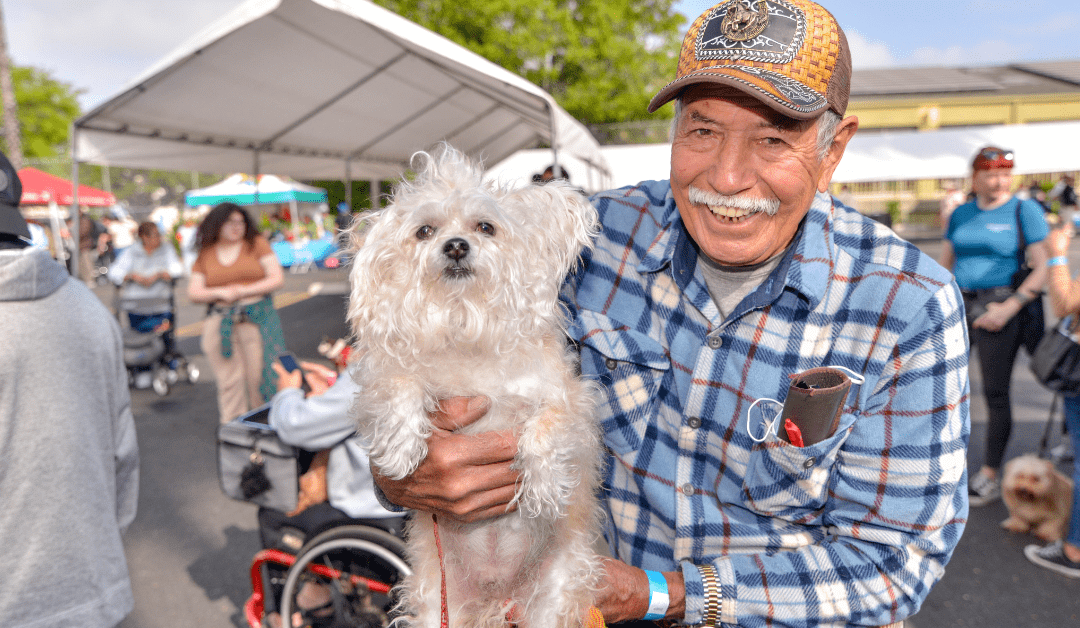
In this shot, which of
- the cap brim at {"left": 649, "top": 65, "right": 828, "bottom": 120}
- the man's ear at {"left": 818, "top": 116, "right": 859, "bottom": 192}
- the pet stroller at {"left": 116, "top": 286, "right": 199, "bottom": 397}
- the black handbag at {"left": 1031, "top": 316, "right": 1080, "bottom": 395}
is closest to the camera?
the cap brim at {"left": 649, "top": 65, "right": 828, "bottom": 120}

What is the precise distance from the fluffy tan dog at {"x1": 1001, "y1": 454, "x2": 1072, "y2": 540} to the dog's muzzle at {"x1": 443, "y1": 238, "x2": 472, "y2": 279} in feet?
15.9

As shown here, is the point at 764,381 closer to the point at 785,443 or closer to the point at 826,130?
the point at 785,443

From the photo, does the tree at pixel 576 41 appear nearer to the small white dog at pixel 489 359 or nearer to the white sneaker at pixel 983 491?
the white sneaker at pixel 983 491

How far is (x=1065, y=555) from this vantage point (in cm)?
441

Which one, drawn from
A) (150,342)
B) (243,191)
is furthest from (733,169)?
(243,191)

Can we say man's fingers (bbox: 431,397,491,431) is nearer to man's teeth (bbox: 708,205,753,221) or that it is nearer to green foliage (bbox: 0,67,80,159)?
man's teeth (bbox: 708,205,753,221)

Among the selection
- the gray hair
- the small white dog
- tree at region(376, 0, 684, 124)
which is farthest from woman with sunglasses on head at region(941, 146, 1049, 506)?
tree at region(376, 0, 684, 124)

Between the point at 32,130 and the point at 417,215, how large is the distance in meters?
63.3

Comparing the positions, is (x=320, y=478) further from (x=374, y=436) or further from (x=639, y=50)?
(x=639, y=50)

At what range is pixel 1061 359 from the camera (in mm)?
4195

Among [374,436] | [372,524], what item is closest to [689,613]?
[374,436]

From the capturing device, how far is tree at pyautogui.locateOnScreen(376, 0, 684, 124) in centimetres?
2447

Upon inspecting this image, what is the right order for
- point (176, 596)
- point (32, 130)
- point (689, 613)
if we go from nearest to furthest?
1. point (689, 613)
2. point (176, 596)
3. point (32, 130)

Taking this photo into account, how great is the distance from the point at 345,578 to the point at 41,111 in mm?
62760
